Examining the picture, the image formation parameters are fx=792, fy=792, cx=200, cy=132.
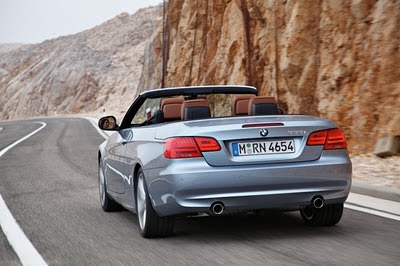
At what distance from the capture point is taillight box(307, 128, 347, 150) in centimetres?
680

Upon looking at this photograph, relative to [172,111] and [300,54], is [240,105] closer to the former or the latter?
[172,111]

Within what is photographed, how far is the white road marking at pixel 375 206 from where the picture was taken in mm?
8047

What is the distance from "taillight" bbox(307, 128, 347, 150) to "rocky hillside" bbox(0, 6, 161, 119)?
64.9 metres

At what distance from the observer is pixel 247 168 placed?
6.53 metres

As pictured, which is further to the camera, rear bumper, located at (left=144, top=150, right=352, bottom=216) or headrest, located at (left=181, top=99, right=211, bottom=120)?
headrest, located at (left=181, top=99, right=211, bottom=120)

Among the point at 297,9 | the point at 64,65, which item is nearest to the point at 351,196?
the point at 297,9

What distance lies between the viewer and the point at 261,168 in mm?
6543

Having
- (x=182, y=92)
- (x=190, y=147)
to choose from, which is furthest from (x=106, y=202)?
(x=190, y=147)

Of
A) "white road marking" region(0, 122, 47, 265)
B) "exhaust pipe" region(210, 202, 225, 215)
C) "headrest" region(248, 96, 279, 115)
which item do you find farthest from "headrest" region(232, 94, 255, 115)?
"white road marking" region(0, 122, 47, 265)

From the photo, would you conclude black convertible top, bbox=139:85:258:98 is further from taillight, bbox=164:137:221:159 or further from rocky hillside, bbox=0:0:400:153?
rocky hillside, bbox=0:0:400:153

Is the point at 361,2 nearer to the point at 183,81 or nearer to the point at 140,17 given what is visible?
the point at 183,81

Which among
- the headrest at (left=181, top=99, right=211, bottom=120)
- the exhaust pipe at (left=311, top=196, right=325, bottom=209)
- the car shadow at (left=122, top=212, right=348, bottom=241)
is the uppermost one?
the headrest at (left=181, top=99, right=211, bottom=120)

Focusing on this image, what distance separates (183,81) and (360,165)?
24.9 meters

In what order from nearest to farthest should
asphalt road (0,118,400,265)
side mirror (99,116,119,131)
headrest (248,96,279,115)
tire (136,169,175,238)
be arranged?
asphalt road (0,118,400,265), tire (136,169,175,238), headrest (248,96,279,115), side mirror (99,116,119,131)
